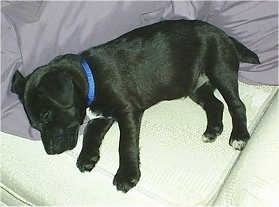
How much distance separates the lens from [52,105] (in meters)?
1.54

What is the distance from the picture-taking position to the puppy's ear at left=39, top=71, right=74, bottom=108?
1477 mm

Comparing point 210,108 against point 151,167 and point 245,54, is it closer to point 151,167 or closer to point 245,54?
point 245,54

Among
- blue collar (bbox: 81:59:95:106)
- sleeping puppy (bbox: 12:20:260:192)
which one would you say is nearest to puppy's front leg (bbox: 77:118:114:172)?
sleeping puppy (bbox: 12:20:260:192)

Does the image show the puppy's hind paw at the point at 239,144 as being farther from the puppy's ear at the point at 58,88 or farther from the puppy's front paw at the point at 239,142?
the puppy's ear at the point at 58,88

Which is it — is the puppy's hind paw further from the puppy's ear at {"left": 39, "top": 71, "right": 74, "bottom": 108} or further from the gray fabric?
the puppy's ear at {"left": 39, "top": 71, "right": 74, "bottom": 108}

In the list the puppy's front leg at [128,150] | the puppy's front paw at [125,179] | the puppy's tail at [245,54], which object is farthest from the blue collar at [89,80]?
the puppy's tail at [245,54]

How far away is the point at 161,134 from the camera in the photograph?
165 cm

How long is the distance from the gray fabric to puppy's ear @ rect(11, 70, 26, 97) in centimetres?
7

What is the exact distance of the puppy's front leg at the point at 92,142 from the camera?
159cm

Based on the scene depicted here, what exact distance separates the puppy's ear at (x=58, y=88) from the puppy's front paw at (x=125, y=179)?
0.27 metres

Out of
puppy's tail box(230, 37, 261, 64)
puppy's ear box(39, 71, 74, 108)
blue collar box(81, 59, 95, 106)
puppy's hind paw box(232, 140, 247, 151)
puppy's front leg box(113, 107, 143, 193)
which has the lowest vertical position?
puppy's hind paw box(232, 140, 247, 151)

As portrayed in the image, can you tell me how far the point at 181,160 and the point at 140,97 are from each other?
0.31 m

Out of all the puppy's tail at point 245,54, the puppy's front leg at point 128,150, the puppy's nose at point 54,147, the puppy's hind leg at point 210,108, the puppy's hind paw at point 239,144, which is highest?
the puppy's tail at point 245,54

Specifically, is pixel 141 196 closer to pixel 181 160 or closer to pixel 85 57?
pixel 181 160
